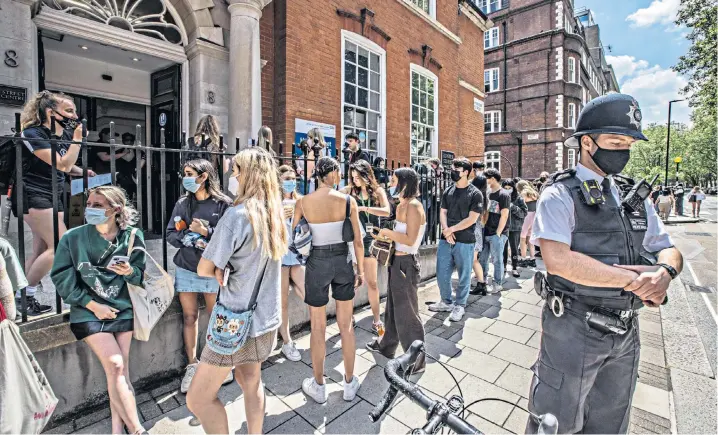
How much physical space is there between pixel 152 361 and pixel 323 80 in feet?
20.9

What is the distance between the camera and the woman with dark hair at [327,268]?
9.51ft

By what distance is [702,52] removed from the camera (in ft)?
44.7

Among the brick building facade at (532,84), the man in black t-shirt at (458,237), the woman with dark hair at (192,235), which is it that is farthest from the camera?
the brick building facade at (532,84)

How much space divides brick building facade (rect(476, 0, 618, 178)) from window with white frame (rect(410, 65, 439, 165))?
15662mm

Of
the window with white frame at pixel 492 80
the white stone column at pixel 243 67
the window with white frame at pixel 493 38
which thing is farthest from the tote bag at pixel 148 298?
the window with white frame at pixel 493 38

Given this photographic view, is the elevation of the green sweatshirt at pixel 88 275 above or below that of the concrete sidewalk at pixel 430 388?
above

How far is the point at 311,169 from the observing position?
4902 mm

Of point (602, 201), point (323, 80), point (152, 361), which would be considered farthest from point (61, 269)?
point (323, 80)

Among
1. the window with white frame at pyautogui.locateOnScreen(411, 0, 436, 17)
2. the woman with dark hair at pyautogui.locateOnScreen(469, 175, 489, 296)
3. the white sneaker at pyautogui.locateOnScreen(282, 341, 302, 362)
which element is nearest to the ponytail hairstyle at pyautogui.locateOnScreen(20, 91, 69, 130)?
the white sneaker at pyautogui.locateOnScreen(282, 341, 302, 362)

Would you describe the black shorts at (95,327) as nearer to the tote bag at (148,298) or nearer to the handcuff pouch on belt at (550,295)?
the tote bag at (148,298)

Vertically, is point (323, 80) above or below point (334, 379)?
above

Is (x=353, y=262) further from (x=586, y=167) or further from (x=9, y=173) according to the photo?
(x=9, y=173)

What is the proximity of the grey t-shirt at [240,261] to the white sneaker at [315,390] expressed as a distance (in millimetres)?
971

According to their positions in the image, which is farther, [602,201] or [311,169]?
[311,169]
